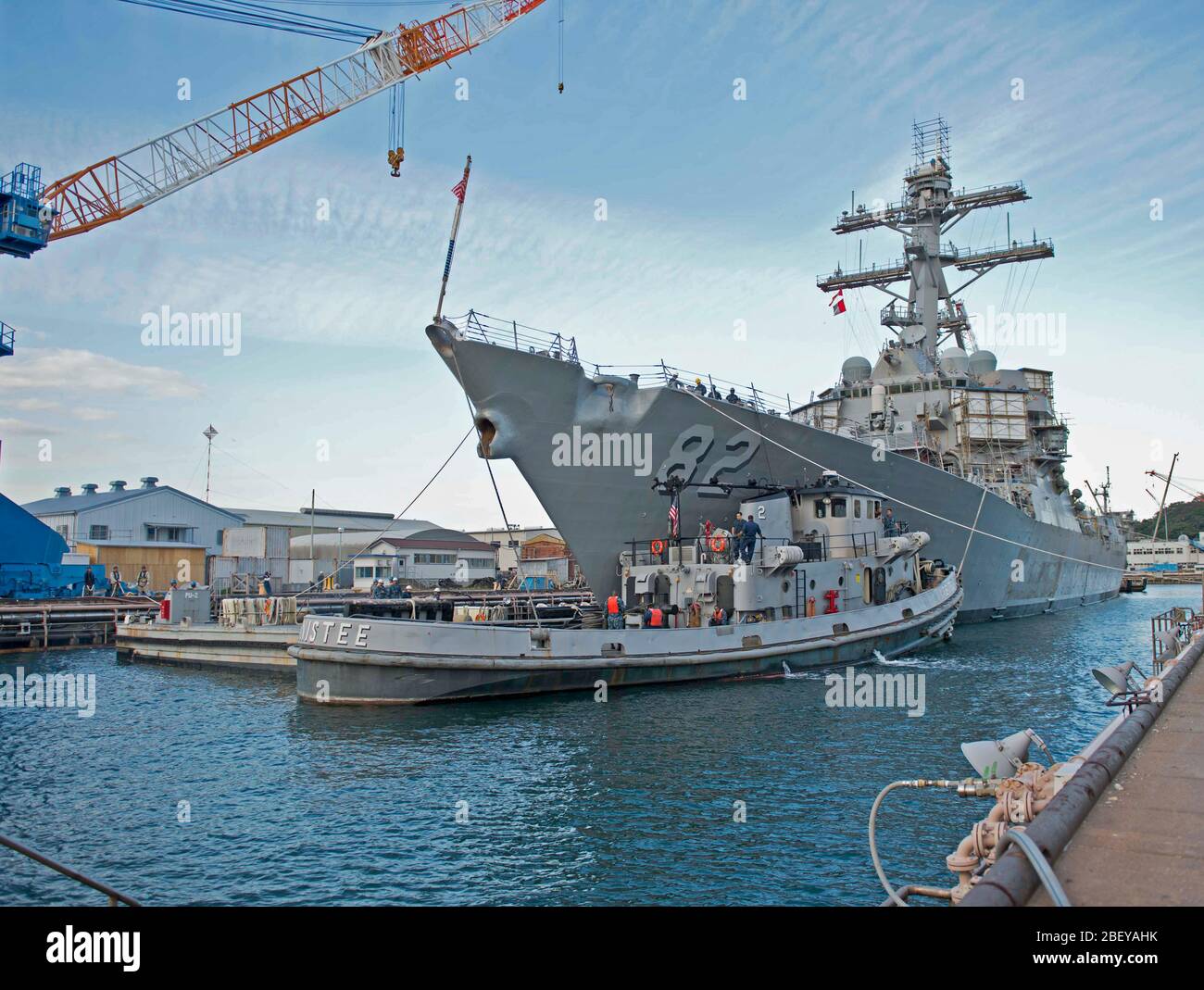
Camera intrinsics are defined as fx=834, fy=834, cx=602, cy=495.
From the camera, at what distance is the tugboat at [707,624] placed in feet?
59.4

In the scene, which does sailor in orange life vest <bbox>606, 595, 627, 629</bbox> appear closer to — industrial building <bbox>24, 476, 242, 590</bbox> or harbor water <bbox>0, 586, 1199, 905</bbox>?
harbor water <bbox>0, 586, 1199, 905</bbox>

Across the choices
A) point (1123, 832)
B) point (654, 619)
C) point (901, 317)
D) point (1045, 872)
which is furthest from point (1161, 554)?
point (1045, 872)

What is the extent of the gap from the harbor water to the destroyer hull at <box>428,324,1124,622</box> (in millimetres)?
5412

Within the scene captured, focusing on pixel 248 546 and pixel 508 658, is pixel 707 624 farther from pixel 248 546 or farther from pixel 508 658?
pixel 248 546

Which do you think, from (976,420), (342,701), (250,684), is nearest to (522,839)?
(342,701)

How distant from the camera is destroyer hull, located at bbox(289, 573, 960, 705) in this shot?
18.0 meters

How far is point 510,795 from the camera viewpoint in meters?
11.8

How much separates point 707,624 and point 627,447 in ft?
16.8

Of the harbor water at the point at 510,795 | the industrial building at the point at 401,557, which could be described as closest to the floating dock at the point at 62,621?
the harbor water at the point at 510,795

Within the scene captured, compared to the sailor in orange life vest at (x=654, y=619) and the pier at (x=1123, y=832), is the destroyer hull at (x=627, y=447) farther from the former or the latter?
the pier at (x=1123, y=832)

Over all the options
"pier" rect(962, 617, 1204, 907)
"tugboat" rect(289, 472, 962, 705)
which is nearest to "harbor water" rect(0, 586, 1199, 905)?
"tugboat" rect(289, 472, 962, 705)
